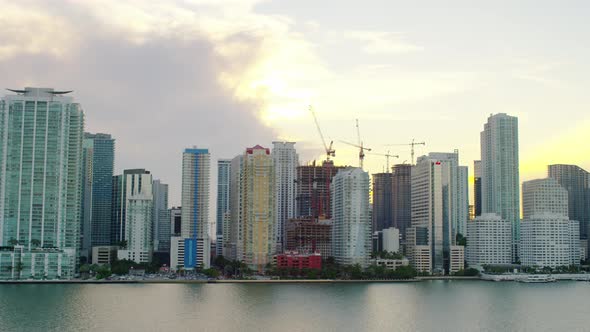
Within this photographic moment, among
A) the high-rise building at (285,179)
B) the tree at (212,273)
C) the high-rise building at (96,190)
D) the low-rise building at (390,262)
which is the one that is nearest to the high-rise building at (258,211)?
the tree at (212,273)

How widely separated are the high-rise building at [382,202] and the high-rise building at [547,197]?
1426 inches

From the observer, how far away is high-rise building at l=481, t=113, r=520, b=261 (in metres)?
168

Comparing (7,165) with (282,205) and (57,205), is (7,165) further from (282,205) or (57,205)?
(282,205)

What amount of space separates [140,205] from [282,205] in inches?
1654

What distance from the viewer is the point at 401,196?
182m

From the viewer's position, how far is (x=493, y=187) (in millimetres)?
169125

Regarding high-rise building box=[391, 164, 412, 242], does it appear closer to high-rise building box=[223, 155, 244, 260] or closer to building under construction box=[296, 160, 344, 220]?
building under construction box=[296, 160, 344, 220]

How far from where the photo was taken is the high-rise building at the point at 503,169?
168m

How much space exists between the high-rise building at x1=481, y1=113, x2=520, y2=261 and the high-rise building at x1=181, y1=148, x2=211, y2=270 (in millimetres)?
67843

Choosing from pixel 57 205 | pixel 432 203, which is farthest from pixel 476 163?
pixel 57 205

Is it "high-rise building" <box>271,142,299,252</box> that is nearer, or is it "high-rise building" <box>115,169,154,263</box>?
"high-rise building" <box>115,169,154,263</box>

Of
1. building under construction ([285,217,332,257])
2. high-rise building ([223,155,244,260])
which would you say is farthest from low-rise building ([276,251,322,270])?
building under construction ([285,217,332,257])

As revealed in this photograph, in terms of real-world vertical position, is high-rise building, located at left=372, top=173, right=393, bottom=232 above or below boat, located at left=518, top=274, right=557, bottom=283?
above

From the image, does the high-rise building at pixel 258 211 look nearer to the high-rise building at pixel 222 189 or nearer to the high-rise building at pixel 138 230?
the high-rise building at pixel 138 230
